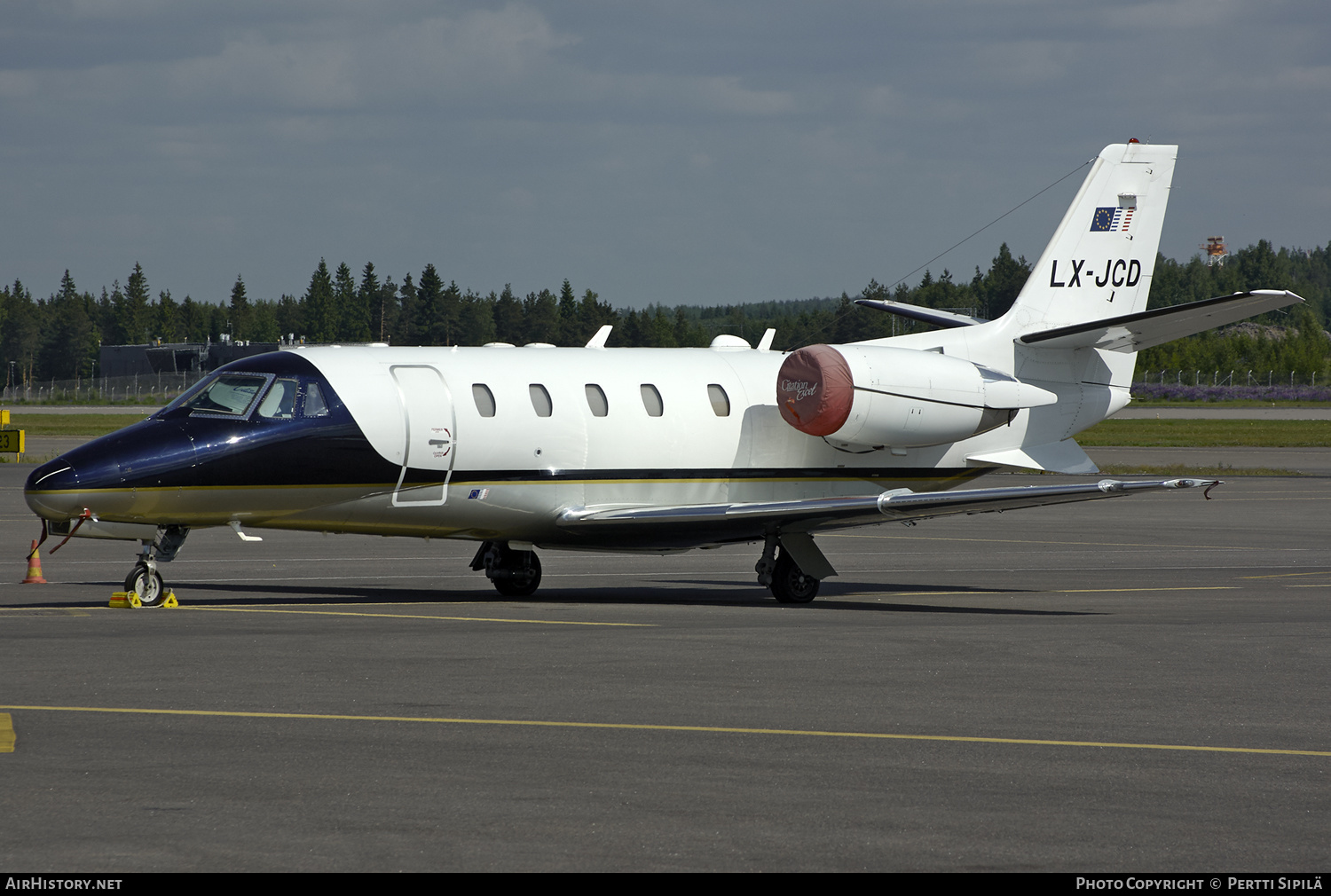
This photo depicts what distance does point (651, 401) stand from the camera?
2184 cm

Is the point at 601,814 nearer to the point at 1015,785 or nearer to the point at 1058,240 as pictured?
the point at 1015,785

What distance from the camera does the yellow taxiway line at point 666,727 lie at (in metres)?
10.8

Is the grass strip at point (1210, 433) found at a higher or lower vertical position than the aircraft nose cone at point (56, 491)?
higher

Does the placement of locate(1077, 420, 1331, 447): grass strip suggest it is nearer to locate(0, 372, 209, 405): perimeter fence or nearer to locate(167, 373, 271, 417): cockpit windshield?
locate(167, 373, 271, 417): cockpit windshield

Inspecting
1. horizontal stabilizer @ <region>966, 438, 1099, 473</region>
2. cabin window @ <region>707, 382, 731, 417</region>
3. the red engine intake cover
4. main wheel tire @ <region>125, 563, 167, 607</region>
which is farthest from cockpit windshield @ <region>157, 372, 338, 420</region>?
horizontal stabilizer @ <region>966, 438, 1099, 473</region>

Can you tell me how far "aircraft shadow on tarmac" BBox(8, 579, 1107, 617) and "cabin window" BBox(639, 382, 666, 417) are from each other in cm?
264

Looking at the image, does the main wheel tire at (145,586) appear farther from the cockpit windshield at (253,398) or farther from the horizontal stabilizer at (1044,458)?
the horizontal stabilizer at (1044,458)

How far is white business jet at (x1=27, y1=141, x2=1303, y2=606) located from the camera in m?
18.8

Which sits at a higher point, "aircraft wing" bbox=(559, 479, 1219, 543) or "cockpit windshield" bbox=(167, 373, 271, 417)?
"cockpit windshield" bbox=(167, 373, 271, 417)

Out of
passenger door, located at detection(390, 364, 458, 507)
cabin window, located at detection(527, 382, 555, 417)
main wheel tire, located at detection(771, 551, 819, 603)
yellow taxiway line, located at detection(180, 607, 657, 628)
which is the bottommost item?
yellow taxiway line, located at detection(180, 607, 657, 628)

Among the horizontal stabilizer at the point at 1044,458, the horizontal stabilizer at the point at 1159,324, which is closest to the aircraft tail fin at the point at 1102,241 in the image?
the horizontal stabilizer at the point at 1159,324

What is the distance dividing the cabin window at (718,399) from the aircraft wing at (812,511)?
5.27 ft

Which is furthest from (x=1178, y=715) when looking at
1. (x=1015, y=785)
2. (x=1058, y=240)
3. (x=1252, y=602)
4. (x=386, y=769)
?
(x=1058, y=240)

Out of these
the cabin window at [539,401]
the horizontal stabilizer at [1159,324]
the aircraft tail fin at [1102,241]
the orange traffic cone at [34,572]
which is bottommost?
the orange traffic cone at [34,572]
